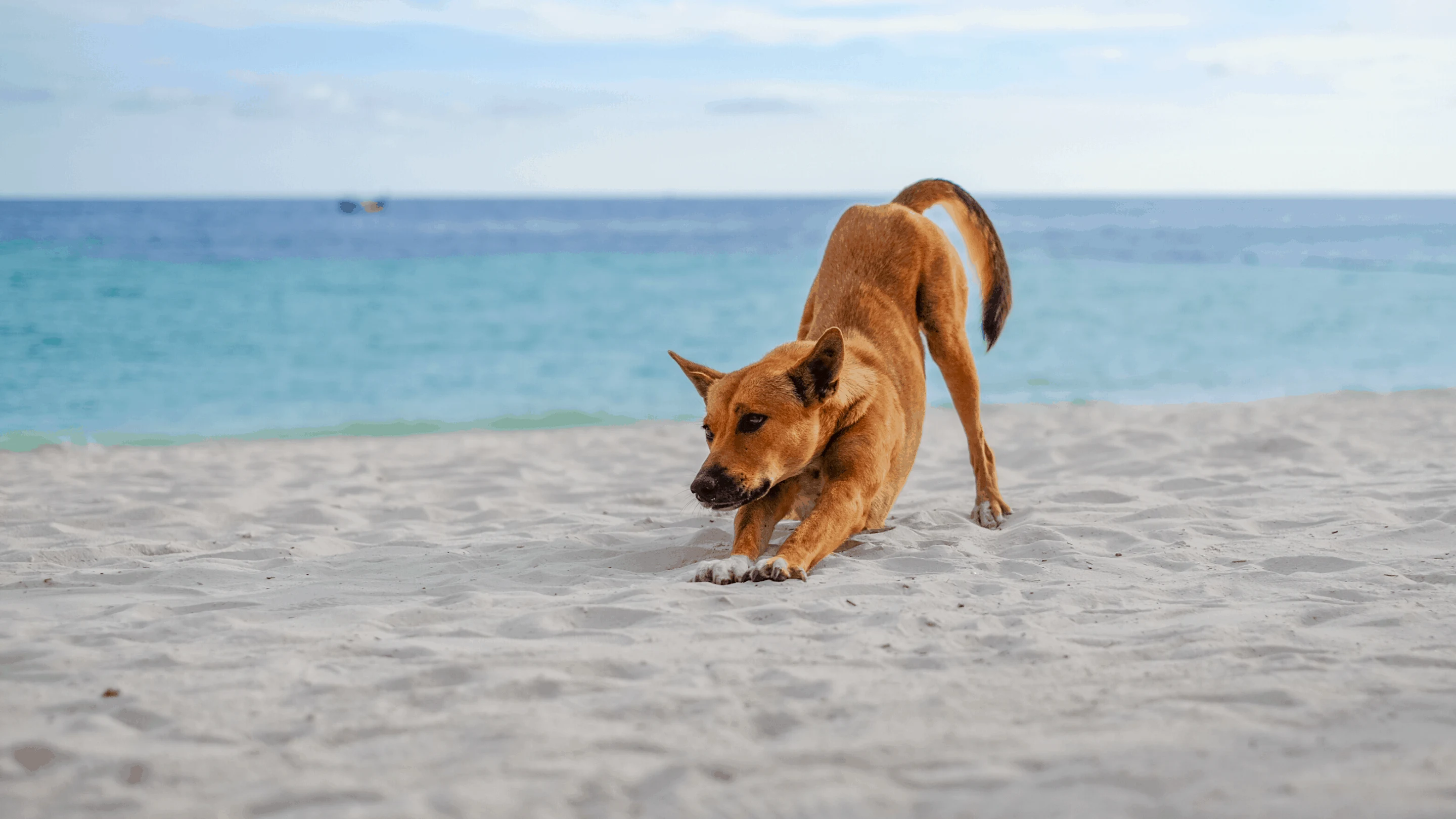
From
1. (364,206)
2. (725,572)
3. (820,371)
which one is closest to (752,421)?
(820,371)

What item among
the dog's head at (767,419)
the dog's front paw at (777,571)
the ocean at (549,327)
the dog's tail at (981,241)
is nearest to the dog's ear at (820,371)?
the dog's head at (767,419)

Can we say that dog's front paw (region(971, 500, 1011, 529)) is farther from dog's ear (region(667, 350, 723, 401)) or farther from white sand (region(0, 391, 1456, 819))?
dog's ear (region(667, 350, 723, 401))

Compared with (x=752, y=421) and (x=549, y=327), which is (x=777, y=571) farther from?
(x=549, y=327)

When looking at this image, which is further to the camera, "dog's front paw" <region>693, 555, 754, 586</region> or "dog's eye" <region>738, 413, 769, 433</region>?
"dog's eye" <region>738, 413, 769, 433</region>

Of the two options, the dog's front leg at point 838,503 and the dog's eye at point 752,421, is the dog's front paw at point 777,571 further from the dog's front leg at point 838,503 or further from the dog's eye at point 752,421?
the dog's eye at point 752,421

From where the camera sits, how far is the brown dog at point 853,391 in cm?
421

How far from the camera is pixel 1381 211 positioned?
87562mm

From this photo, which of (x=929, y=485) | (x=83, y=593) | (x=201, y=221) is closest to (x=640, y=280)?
(x=929, y=485)

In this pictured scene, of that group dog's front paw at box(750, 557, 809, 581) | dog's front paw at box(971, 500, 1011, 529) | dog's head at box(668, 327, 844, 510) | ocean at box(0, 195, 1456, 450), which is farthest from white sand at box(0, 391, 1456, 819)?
ocean at box(0, 195, 1456, 450)

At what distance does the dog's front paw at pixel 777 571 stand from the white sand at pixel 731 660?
0.20 m

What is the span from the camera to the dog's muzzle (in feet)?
13.0

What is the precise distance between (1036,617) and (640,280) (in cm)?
2727

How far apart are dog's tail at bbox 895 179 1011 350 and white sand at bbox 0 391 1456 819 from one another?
111cm

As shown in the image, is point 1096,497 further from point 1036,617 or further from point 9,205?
point 9,205
